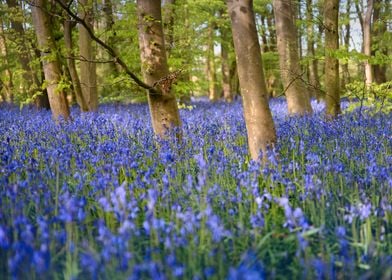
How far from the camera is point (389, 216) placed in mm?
2852

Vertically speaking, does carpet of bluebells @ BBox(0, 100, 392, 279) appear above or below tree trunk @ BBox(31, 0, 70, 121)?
below

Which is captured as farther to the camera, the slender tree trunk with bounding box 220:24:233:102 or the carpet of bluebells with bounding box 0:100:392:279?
the slender tree trunk with bounding box 220:24:233:102

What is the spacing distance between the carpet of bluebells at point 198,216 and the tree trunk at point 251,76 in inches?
15.4

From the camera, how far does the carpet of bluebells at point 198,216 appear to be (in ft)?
6.81

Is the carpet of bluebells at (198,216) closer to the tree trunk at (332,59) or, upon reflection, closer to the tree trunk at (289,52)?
the tree trunk at (332,59)

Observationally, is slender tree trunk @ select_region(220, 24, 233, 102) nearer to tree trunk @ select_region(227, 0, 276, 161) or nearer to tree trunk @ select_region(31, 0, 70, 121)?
tree trunk @ select_region(31, 0, 70, 121)

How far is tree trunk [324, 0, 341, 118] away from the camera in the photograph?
736 centimetres

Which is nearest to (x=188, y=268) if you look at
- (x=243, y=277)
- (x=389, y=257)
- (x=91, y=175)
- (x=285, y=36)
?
(x=243, y=277)

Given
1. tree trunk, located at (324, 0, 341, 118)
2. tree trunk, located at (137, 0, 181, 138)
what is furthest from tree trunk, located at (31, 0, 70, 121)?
tree trunk, located at (324, 0, 341, 118)

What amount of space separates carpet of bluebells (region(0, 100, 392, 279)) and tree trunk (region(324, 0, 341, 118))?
85.4 inches

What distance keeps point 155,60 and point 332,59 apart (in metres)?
3.65

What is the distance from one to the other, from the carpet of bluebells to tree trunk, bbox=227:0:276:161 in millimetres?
390

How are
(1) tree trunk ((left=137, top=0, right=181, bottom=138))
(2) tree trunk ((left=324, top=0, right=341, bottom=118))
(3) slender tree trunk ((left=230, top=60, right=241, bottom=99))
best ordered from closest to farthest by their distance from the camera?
(1) tree trunk ((left=137, top=0, right=181, bottom=138)), (2) tree trunk ((left=324, top=0, right=341, bottom=118)), (3) slender tree trunk ((left=230, top=60, right=241, bottom=99))

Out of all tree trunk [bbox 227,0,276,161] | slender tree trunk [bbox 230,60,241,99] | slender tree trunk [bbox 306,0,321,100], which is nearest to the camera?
tree trunk [bbox 227,0,276,161]
